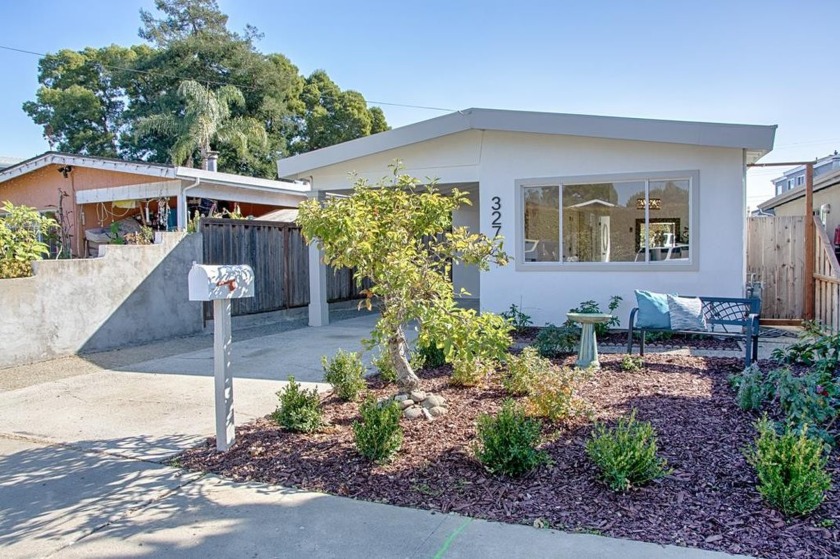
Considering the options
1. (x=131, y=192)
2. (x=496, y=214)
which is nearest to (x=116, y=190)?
(x=131, y=192)

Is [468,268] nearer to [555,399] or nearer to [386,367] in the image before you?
[386,367]

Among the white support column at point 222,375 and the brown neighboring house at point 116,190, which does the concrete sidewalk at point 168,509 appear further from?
the brown neighboring house at point 116,190

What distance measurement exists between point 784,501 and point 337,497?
8.31 feet

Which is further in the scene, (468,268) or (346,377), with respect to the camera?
(468,268)

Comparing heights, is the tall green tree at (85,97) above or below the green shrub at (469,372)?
above

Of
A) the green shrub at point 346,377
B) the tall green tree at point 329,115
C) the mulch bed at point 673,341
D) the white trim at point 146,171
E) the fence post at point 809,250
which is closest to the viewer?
the green shrub at point 346,377

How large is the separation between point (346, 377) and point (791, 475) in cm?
359

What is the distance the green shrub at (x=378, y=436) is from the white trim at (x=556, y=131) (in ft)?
19.4

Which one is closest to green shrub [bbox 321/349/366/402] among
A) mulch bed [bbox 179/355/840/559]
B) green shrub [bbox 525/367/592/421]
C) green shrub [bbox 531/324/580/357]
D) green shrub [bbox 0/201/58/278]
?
mulch bed [bbox 179/355/840/559]

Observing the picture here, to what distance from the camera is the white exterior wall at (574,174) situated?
26.0 ft

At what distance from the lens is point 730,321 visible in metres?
6.63

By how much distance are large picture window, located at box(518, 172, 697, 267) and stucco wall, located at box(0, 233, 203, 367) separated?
5924 millimetres

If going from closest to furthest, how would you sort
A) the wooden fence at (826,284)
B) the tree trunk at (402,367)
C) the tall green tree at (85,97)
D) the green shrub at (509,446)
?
the green shrub at (509,446) < the tree trunk at (402,367) < the wooden fence at (826,284) < the tall green tree at (85,97)

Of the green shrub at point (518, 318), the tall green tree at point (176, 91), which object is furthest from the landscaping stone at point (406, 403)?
the tall green tree at point (176, 91)
